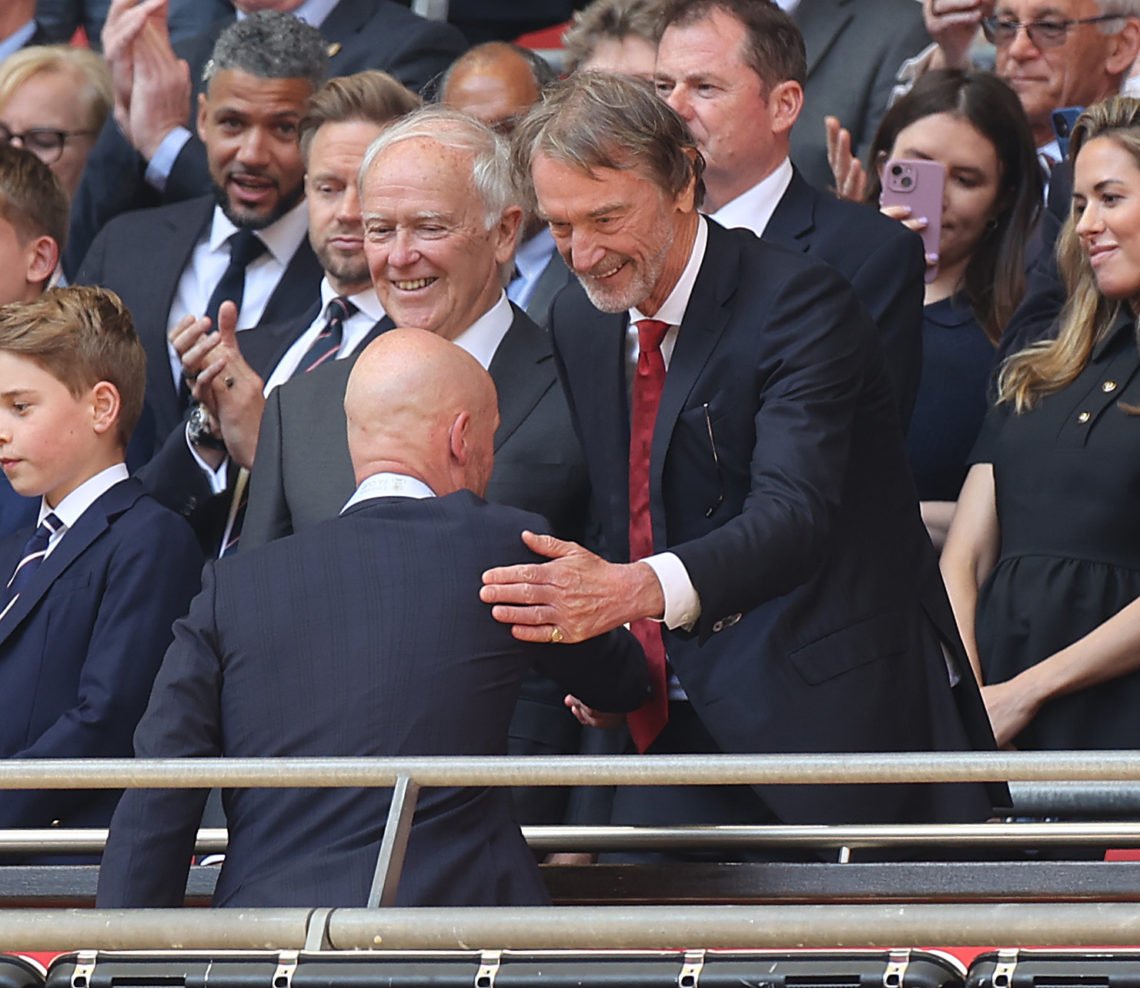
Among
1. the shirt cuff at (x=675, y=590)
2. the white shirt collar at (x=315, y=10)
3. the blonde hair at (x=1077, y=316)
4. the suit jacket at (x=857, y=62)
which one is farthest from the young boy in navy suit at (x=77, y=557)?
the suit jacket at (x=857, y=62)

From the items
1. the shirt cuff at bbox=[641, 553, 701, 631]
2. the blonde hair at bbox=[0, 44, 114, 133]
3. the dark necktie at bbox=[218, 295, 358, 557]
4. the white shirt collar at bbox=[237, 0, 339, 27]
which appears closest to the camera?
the shirt cuff at bbox=[641, 553, 701, 631]

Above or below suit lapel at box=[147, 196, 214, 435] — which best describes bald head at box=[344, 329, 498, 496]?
above

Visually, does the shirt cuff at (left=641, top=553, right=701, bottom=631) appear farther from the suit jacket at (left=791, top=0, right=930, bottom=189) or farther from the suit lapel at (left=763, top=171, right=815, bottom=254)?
the suit jacket at (left=791, top=0, right=930, bottom=189)

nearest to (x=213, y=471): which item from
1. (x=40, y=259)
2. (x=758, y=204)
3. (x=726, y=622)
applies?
(x=40, y=259)

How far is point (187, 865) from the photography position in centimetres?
302

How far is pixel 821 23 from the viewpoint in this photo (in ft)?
20.1

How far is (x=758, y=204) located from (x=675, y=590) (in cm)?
145

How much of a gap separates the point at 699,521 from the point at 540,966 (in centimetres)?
118

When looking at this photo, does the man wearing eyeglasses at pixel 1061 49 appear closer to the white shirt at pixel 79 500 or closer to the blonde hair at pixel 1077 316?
the blonde hair at pixel 1077 316

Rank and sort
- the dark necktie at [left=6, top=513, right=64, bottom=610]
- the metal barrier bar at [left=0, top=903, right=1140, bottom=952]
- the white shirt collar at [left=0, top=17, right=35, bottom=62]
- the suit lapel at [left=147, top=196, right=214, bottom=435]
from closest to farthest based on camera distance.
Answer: the metal barrier bar at [left=0, top=903, right=1140, bottom=952] → the dark necktie at [left=6, top=513, right=64, bottom=610] → the suit lapel at [left=147, top=196, right=214, bottom=435] → the white shirt collar at [left=0, top=17, right=35, bottom=62]

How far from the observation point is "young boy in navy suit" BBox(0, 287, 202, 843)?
386 centimetres

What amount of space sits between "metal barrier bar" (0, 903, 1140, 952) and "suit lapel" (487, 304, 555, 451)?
1512 millimetres

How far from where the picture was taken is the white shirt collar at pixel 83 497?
4.14 meters

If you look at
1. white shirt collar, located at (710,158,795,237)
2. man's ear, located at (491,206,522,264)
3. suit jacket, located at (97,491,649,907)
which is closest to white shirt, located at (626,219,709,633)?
suit jacket, located at (97,491,649,907)
